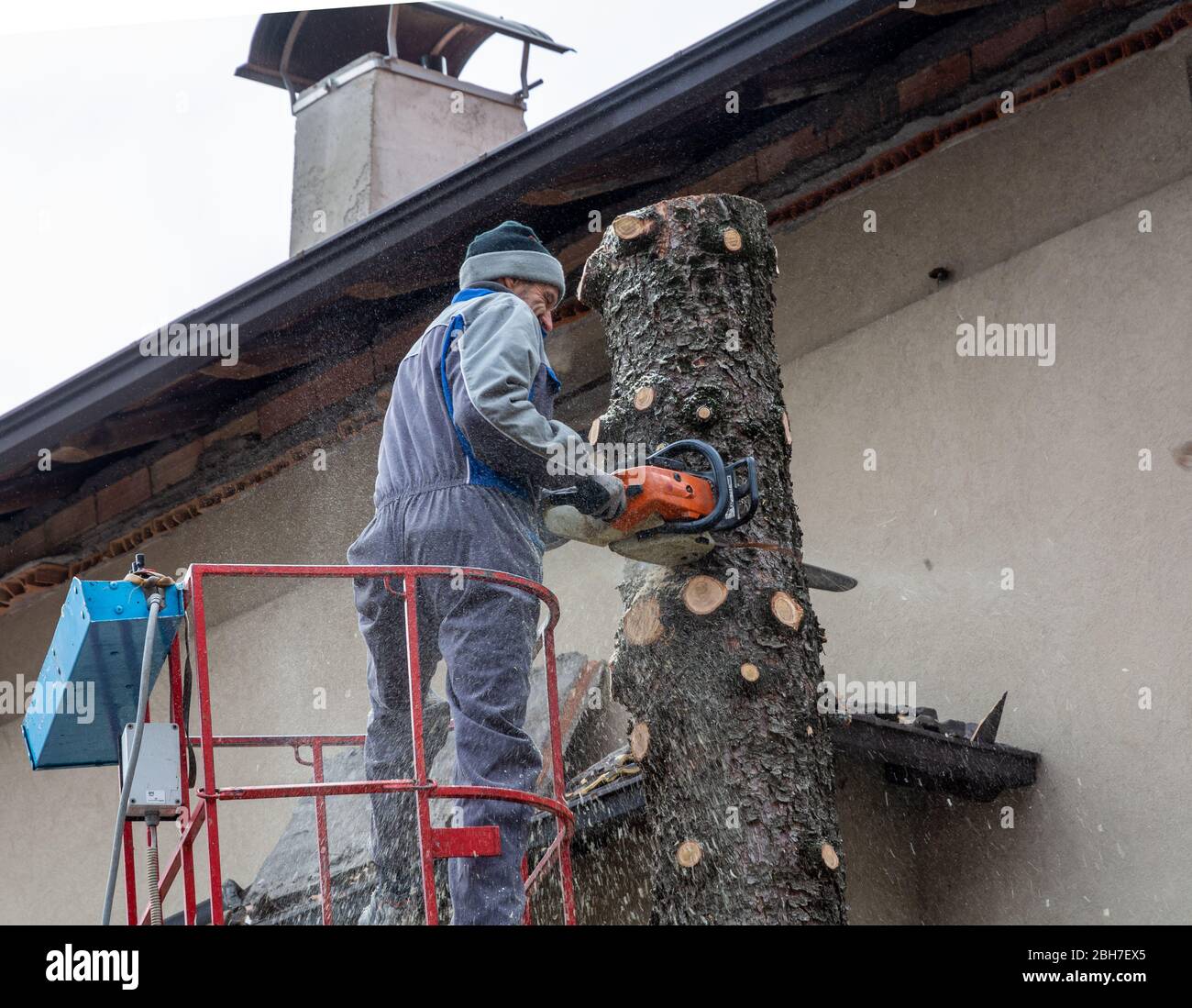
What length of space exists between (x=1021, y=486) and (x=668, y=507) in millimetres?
2753

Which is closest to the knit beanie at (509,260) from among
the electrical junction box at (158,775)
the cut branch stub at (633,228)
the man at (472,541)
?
the man at (472,541)

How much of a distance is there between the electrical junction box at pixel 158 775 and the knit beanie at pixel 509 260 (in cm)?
160

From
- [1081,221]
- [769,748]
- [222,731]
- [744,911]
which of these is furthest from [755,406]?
[222,731]

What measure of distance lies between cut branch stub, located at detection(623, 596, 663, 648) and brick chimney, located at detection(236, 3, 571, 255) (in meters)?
7.47

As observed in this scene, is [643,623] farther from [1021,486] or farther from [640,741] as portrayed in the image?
[1021,486]

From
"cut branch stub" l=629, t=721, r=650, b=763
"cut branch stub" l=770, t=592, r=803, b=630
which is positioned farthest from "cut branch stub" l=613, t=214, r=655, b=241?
"cut branch stub" l=629, t=721, r=650, b=763

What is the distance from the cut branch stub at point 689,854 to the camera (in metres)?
4.18

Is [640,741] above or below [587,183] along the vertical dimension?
below

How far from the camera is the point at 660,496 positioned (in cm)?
423

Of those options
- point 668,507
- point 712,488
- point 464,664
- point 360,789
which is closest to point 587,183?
point 712,488

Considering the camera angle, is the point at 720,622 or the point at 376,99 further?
the point at 376,99

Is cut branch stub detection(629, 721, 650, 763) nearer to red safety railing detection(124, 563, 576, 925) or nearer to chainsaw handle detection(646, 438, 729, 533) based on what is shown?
red safety railing detection(124, 563, 576, 925)

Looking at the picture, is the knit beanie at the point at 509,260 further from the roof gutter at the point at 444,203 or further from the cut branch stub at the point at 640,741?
the roof gutter at the point at 444,203

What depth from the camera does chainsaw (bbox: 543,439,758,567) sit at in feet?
13.9
